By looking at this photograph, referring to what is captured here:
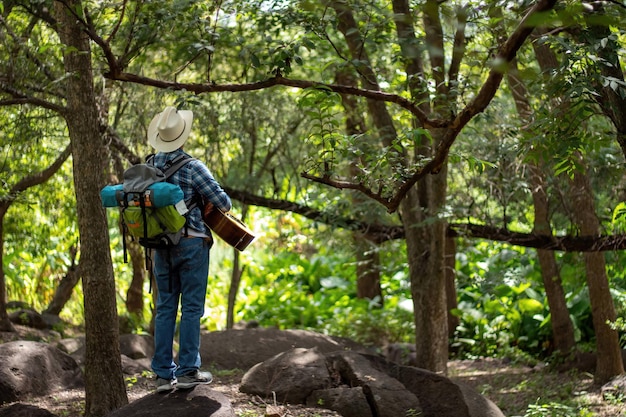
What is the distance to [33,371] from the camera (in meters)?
6.51

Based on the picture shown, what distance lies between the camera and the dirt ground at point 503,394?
5918mm

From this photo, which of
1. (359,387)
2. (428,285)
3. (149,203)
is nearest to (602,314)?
(428,285)

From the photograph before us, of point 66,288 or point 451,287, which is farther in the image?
point 451,287

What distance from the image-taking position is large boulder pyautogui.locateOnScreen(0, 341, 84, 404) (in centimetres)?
623

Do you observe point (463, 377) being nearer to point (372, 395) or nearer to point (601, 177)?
point (601, 177)

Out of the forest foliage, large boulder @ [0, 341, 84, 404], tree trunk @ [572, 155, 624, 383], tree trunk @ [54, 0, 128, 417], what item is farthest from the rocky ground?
the forest foliage

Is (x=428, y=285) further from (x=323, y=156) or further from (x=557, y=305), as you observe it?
(x=323, y=156)

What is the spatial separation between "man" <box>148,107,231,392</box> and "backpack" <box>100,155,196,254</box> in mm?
179

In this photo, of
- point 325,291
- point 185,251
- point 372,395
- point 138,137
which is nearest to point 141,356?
point 138,137

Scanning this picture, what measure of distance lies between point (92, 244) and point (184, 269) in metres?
0.86

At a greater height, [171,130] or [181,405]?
[171,130]

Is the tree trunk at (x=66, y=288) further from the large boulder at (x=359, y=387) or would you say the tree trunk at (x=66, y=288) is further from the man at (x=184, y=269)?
the man at (x=184, y=269)

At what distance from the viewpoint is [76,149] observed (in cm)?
537

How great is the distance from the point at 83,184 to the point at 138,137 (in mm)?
4383
